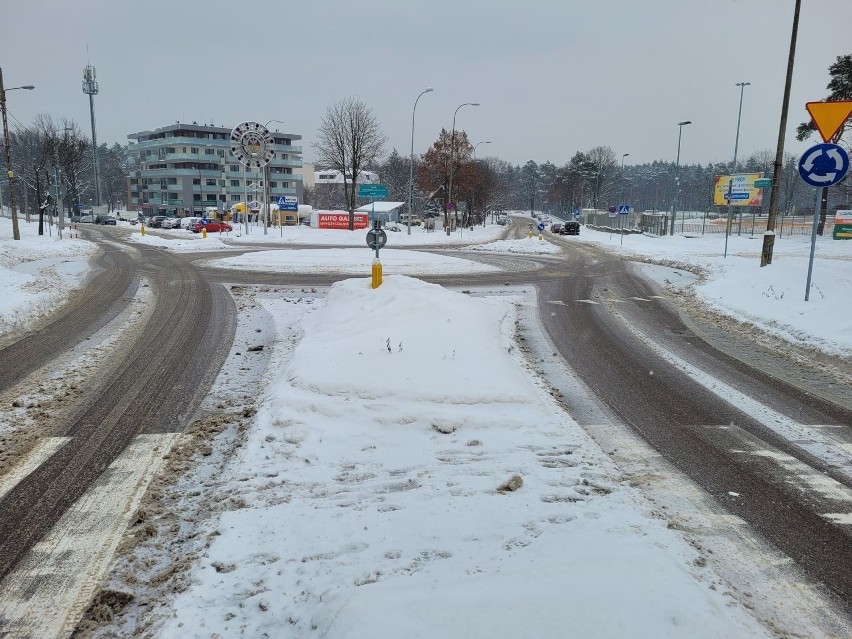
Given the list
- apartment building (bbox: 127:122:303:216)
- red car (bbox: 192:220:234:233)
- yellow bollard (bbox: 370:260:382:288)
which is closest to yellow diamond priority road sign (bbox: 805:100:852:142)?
yellow bollard (bbox: 370:260:382:288)

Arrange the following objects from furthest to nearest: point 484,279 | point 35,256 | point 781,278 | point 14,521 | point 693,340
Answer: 1. point 35,256
2. point 484,279
3. point 781,278
4. point 693,340
5. point 14,521

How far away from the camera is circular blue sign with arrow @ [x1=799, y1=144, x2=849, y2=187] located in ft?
37.0

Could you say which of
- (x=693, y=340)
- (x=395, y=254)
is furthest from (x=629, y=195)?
(x=693, y=340)

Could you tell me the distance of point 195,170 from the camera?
102875 mm

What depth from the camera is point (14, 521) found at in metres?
4.49

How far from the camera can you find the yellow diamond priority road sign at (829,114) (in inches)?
446

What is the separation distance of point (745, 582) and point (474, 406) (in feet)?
11.3

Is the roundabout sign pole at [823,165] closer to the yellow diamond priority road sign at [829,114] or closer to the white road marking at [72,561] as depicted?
the yellow diamond priority road sign at [829,114]

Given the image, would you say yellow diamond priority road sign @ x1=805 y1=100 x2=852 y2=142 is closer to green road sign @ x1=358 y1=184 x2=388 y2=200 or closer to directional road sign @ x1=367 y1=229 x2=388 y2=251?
directional road sign @ x1=367 y1=229 x2=388 y2=251

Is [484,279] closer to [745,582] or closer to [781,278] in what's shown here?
[781,278]

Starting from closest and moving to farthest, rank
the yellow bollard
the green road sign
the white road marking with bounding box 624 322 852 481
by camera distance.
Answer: the white road marking with bounding box 624 322 852 481 < the yellow bollard < the green road sign

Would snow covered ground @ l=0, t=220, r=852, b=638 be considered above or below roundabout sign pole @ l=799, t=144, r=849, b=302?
below

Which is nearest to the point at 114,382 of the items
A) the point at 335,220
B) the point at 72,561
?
the point at 72,561

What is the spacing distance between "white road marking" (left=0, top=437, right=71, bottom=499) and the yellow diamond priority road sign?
14.1 metres
